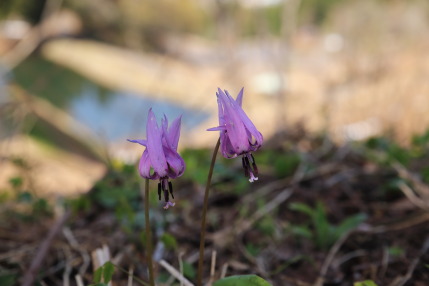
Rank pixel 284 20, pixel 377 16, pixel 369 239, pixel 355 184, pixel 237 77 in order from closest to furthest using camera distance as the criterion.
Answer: pixel 369 239
pixel 355 184
pixel 284 20
pixel 237 77
pixel 377 16

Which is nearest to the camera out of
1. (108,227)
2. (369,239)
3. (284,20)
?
(369,239)

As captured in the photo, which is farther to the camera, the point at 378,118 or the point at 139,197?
the point at 378,118

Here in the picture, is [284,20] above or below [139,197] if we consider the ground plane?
above

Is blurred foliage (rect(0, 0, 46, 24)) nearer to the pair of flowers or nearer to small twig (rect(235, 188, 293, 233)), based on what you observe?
small twig (rect(235, 188, 293, 233))

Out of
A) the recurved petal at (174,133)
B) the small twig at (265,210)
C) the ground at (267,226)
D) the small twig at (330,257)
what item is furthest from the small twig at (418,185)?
the recurved petal at (174,133)

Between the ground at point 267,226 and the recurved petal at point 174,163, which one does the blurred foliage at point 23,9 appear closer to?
the ground at point 267,226

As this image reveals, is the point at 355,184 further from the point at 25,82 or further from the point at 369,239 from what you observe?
the point at 25,82

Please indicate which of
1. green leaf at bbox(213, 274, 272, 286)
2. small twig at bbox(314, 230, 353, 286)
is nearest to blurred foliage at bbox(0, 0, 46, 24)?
small twig at bbox(314, 230, 353, 286)

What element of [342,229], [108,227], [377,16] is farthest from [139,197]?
[377,16]
